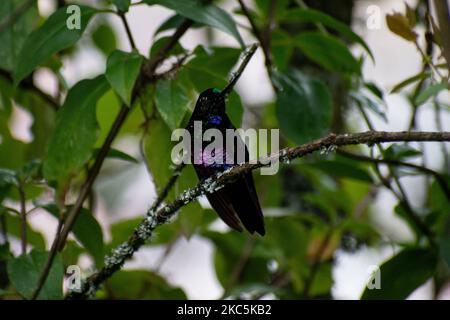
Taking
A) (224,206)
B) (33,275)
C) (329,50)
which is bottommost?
(33,275)

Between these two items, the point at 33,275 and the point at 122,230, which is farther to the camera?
the point at 122,230

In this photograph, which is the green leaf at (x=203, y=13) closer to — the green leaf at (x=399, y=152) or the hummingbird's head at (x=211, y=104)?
the hummingbird's head at (x=211, y=104)

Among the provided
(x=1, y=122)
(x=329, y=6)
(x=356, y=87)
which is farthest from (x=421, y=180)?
(x=1, y=122)

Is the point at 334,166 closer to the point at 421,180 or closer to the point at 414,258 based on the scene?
the point at 414,258

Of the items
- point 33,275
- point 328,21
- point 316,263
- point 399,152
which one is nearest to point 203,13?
point 328,21

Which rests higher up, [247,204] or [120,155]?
[120,155]
